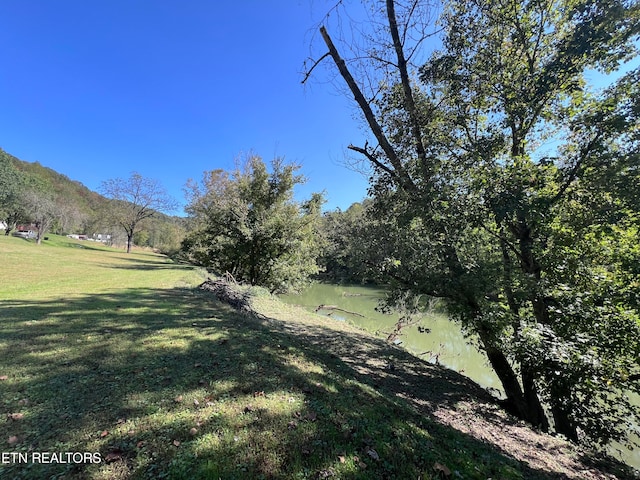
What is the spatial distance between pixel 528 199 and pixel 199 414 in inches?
197

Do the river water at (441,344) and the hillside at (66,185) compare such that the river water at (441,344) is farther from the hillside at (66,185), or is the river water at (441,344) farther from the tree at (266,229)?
the hillside at (66,185)

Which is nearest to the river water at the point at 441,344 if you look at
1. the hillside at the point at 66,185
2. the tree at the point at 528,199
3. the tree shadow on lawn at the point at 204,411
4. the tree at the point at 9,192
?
the tree at the point at 528,199

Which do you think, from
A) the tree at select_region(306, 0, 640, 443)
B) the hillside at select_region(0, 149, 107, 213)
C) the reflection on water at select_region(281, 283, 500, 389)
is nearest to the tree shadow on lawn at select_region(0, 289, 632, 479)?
the tree at select_region(306, 0, 640, 443)

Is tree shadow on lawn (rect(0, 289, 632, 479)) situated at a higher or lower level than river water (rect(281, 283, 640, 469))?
higher

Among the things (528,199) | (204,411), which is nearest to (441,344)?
(528,199)

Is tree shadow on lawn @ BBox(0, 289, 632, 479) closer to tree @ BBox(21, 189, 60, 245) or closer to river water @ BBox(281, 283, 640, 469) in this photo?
river water @ BBox(281, 283, 640, 469)

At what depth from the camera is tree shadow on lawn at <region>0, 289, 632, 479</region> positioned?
82.5 inches

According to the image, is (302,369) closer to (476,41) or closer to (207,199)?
(476,41)

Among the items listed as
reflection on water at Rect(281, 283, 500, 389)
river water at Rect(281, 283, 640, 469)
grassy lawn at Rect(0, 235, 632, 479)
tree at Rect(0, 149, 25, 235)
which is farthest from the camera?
tree at Rect(0, 149, 25, 235)

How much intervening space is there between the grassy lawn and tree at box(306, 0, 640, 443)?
1930 millimetres

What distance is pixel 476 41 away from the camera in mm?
5465

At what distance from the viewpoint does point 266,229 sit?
14039mm

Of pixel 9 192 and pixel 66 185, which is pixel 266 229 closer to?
pixel 9 192

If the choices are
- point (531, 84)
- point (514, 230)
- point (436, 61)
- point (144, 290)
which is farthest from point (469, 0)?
point (144, 290)
